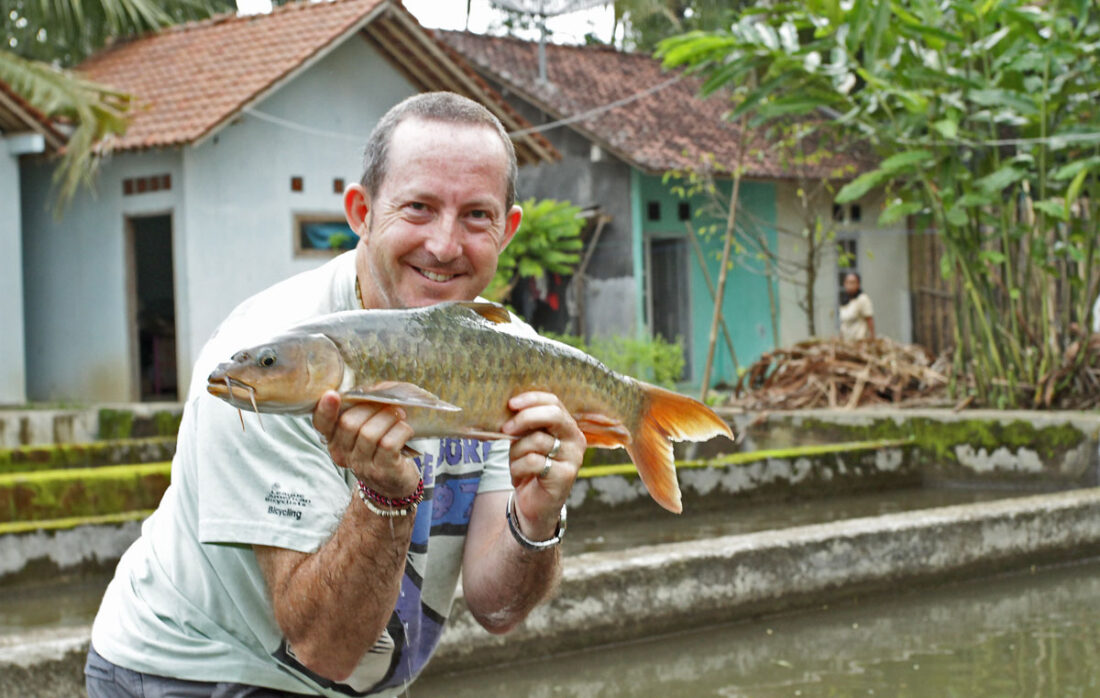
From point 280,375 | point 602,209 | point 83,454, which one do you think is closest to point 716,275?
point 602,209

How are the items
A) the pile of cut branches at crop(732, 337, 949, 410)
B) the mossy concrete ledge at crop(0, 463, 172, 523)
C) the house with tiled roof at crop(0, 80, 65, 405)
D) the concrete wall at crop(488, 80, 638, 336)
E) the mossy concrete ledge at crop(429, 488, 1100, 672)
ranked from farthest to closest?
the concrete wall at crop(488, 80, 638, 336) < the house with tiled roof at crop(0, 80, 65, 405) < the pile of cut branches at crop(732, 337, 949, 410) < the mossy concrete ledge at crop(0, 463, 172, 523) < the mossy concrete ledge at crop(429, 488, 1100, 672)

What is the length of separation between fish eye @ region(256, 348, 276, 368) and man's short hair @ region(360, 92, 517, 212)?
2.45 ft

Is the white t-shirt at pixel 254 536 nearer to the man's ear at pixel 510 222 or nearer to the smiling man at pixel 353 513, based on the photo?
the smiling man at pixel 353 513

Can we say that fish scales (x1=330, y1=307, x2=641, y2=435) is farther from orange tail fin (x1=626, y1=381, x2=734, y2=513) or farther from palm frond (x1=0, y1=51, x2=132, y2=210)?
palm frond (x1=0, y1=51, x2=132, y2=210)

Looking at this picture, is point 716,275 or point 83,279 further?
point 716,275

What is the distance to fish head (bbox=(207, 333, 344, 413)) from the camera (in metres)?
2.00

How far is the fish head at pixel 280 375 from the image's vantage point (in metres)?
2.00

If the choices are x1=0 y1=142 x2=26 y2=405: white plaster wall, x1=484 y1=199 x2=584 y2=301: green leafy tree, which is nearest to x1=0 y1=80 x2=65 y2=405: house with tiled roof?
x1=0 y1=142 x2=26 y2=405: white plaster wall

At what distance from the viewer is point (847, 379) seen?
45.8 feet

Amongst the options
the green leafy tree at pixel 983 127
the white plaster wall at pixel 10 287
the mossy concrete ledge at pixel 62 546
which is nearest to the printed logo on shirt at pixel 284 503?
the mossy concrete ledge at pixel 62 546

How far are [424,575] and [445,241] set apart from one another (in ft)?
2.64

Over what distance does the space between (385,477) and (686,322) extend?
60.4ft

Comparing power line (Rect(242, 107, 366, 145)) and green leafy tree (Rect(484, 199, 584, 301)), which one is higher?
power line (Rect(242, 107, 366, 145))

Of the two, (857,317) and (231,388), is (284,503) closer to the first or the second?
(231,388)
